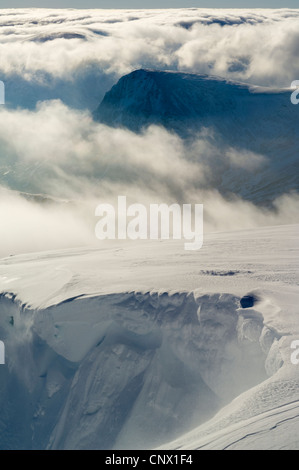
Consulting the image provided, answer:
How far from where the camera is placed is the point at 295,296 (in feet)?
52.4

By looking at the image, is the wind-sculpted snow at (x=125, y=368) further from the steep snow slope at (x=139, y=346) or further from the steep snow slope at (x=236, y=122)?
the steep snow slope at (x=236, y=122)

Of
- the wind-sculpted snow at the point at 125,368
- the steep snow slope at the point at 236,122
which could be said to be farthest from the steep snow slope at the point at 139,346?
the steep snow slope at the point at 236,122

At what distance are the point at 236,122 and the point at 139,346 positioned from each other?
44.7 m

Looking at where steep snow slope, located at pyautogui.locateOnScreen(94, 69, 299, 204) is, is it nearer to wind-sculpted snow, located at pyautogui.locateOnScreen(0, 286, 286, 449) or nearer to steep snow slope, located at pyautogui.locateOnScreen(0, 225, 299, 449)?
steep snow slope, located at pyautogui.locateOnScreen(0, 225, 299, 449)

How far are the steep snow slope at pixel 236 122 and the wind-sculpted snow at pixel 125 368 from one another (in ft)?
126

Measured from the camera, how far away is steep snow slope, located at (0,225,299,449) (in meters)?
14.9

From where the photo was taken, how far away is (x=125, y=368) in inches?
648

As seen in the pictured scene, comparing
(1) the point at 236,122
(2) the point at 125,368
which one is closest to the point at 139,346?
(2) the point at 125,368

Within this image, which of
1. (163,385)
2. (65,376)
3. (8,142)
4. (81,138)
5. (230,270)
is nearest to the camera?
(163,385)

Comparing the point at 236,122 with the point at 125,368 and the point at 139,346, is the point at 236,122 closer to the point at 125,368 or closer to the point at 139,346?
the point at 139,346

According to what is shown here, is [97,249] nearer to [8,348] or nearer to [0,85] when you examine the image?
[8,348]

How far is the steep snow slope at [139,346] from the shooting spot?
14883 mm
